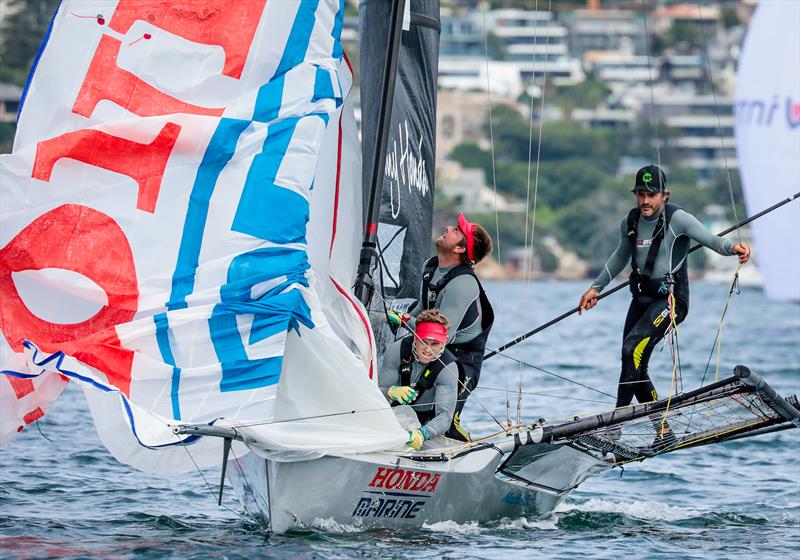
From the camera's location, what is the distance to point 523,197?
255 ft

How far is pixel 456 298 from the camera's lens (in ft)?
22.1

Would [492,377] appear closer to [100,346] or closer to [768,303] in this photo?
[100,346]

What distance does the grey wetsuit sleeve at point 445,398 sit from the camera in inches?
253

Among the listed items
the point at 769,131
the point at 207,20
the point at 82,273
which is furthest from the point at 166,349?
the point at 769,131

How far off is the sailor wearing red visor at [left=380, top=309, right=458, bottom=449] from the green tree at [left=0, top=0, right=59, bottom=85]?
140 ft

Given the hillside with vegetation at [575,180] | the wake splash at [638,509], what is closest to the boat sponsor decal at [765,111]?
the wake splash at [638,509]

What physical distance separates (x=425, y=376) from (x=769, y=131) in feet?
30.1

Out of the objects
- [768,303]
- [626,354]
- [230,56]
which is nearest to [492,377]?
[626,354]

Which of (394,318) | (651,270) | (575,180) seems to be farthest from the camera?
(575,180)

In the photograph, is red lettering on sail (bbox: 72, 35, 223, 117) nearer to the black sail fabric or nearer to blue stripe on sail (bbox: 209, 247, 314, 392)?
blue stripe on sail (bbox: 209, 247, 314, 392)

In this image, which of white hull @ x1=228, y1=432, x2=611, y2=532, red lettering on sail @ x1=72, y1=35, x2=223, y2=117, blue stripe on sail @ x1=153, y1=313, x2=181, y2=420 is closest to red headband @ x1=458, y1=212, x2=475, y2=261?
white hull @ x1=228, y1=432, x2=611, y2=532

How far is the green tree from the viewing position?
48.5 metres

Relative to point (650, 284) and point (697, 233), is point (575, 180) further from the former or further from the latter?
point (697, 233)

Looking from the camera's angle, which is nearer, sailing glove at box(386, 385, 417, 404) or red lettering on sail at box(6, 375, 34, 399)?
red lettering on sail at box(6, 375, 34, 399)
